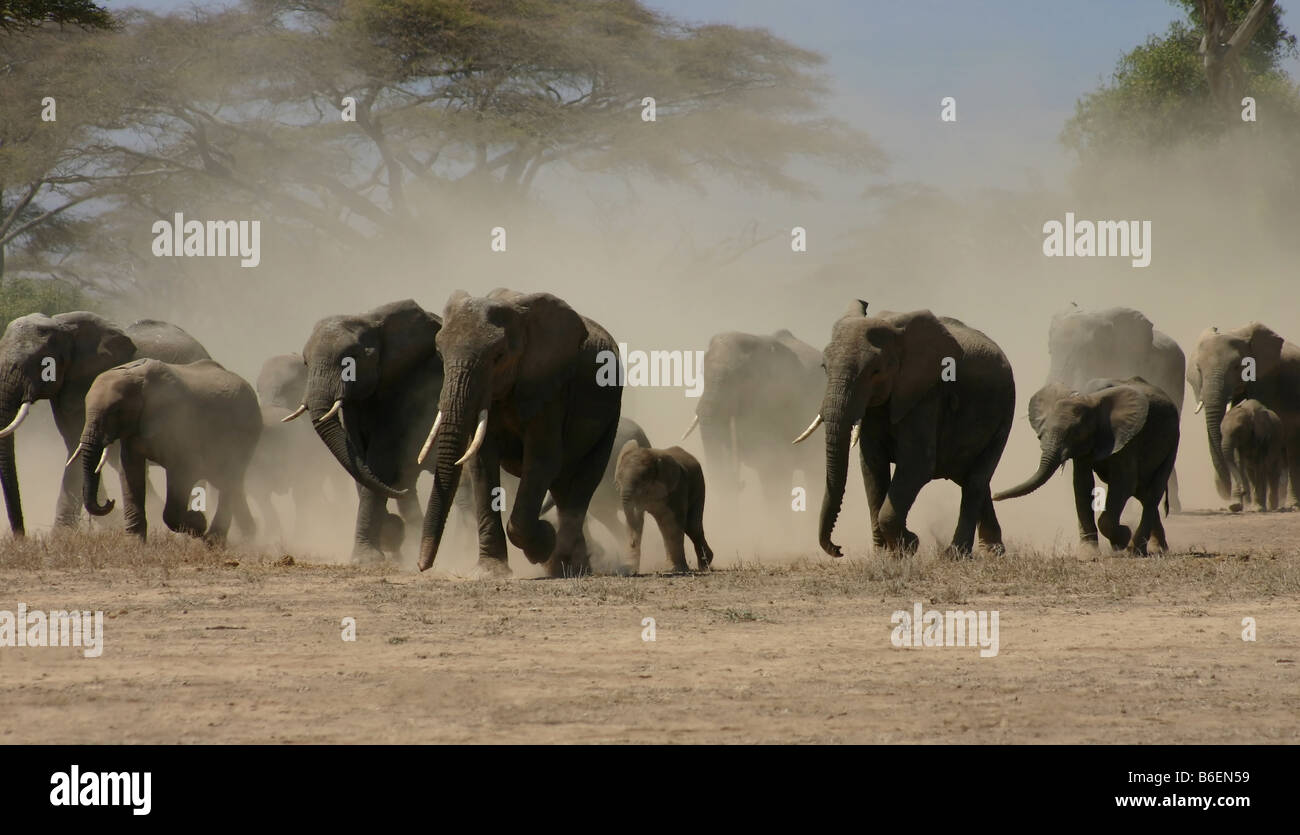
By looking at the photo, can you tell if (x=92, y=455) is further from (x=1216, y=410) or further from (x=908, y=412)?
(x=1216, y=410)

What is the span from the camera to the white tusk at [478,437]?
39.2 feet

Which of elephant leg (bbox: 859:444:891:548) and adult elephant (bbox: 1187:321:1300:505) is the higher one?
adult elephant (bbox: 1187:321:1300:505)

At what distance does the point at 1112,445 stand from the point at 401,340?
20.3 ft

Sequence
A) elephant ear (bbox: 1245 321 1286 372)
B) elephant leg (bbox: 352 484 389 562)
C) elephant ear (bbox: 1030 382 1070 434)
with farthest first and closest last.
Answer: elephant ear (bbox: 1245 321 1286 372) < elephant ear (bbox: 1030 382 1070 434) < elephant leg (bbox: 352 484 389 562)

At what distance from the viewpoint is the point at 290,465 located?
19.7 m

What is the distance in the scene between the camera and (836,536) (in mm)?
19922

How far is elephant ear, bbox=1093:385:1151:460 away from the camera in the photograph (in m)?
14.5

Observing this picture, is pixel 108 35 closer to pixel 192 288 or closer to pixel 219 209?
pixel 219 209

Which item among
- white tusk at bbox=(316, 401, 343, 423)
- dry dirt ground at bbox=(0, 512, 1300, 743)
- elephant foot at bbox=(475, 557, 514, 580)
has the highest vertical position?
white tusk at bbox=(316, 401, 343, 423)


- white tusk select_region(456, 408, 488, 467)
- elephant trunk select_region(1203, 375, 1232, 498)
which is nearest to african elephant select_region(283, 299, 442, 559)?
white tusk select_region(456, 408, 488, 467)

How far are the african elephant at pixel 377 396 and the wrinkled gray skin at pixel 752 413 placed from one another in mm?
8004

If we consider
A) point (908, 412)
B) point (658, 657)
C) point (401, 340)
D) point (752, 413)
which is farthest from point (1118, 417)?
point (752, 413)

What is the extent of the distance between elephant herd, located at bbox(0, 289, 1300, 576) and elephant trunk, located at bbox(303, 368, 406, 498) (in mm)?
20

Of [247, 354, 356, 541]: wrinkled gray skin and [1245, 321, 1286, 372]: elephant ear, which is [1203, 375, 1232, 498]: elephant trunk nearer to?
[1245, 321, 1286, 372]: elephant ear
